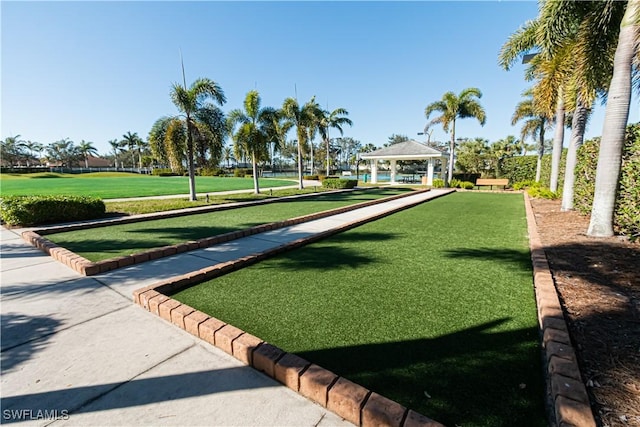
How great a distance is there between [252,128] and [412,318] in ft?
48.3

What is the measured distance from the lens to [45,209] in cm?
802

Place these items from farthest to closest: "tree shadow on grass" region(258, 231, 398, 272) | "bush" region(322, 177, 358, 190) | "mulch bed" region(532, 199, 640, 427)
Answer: "bush" region(322, 177, 358, 190) < "tree shadow on grass" region(258, 231, 398, 272) < "mulch bed" region(532, 199, 640, 427)

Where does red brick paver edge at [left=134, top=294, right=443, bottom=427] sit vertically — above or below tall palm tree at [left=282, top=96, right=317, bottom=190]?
below

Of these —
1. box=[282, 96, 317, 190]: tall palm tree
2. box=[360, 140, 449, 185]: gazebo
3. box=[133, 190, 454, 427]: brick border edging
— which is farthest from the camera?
box=[360, 140, 449, 185]: gazebo

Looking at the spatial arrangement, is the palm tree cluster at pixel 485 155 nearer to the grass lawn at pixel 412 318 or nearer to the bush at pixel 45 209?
the grass lawn at pixel 412 318

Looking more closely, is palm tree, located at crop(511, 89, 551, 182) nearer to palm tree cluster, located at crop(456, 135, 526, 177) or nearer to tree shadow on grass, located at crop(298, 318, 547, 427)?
palm tree cluster, located at crop(456, 135, 526, 177)

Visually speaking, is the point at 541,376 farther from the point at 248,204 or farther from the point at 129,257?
the point at 248,204

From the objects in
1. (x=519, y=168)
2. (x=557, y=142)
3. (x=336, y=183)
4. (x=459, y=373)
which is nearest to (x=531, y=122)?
(x=519, y=168)

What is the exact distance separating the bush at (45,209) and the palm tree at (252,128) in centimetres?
813

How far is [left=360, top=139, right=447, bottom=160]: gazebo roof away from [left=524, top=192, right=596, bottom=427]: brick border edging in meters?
25.2

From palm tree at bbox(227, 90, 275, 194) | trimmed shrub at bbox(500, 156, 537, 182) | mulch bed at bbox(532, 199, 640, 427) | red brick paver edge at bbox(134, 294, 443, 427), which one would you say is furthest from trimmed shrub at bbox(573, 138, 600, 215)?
trimmed shrub at bbox(500, 156, 537, 182)

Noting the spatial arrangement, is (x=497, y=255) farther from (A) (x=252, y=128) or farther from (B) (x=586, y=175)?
(A) (x=252, y=128)

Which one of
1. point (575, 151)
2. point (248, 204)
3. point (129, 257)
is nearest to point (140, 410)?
point (129, 257)

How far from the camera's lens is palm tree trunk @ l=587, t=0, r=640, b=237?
5605 millimetres
